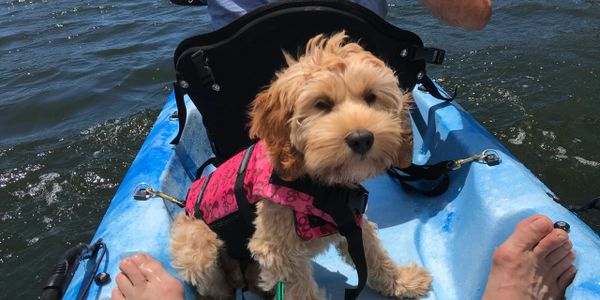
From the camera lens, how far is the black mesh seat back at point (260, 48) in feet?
8.48

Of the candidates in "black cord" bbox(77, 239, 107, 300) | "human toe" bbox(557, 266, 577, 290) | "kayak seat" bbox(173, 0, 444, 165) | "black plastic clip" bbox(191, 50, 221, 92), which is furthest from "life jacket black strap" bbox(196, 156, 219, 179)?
"human toe" bbox(557, 266, 577, 290)

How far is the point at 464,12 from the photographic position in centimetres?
287

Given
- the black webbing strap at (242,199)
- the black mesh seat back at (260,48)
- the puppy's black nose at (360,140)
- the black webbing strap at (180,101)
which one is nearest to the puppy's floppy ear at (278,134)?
the puppy's black nose at (360,140)

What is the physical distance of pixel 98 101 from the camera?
708 centimetres

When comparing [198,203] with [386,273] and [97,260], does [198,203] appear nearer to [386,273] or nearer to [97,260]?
[97,260]

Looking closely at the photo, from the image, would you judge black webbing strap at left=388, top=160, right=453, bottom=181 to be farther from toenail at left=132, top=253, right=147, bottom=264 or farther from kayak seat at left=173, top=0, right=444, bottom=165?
toenail at left=132, top=253, right=147, bottom=264

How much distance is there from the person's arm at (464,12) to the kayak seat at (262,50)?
0.31m

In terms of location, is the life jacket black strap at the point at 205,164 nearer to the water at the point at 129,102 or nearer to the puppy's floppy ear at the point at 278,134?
the puppy's floppy ear at the point at 278,134

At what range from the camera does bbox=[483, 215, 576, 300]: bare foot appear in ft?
7.48

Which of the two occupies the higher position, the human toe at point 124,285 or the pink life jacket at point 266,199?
the pink life jacket at point 266,199

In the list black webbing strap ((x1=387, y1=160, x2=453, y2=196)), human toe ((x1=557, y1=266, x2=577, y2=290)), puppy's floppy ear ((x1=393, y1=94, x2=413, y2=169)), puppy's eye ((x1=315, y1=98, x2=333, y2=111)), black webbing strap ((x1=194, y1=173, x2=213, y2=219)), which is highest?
puppy's eye ((x1=315, y1=98, x2=333, y2=111))

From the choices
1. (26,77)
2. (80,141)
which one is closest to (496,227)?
(80,141)

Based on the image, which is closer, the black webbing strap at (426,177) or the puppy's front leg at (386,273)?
the puppy's front leg at (386,273)

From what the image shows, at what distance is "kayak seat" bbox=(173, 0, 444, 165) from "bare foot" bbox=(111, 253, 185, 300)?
977mm
